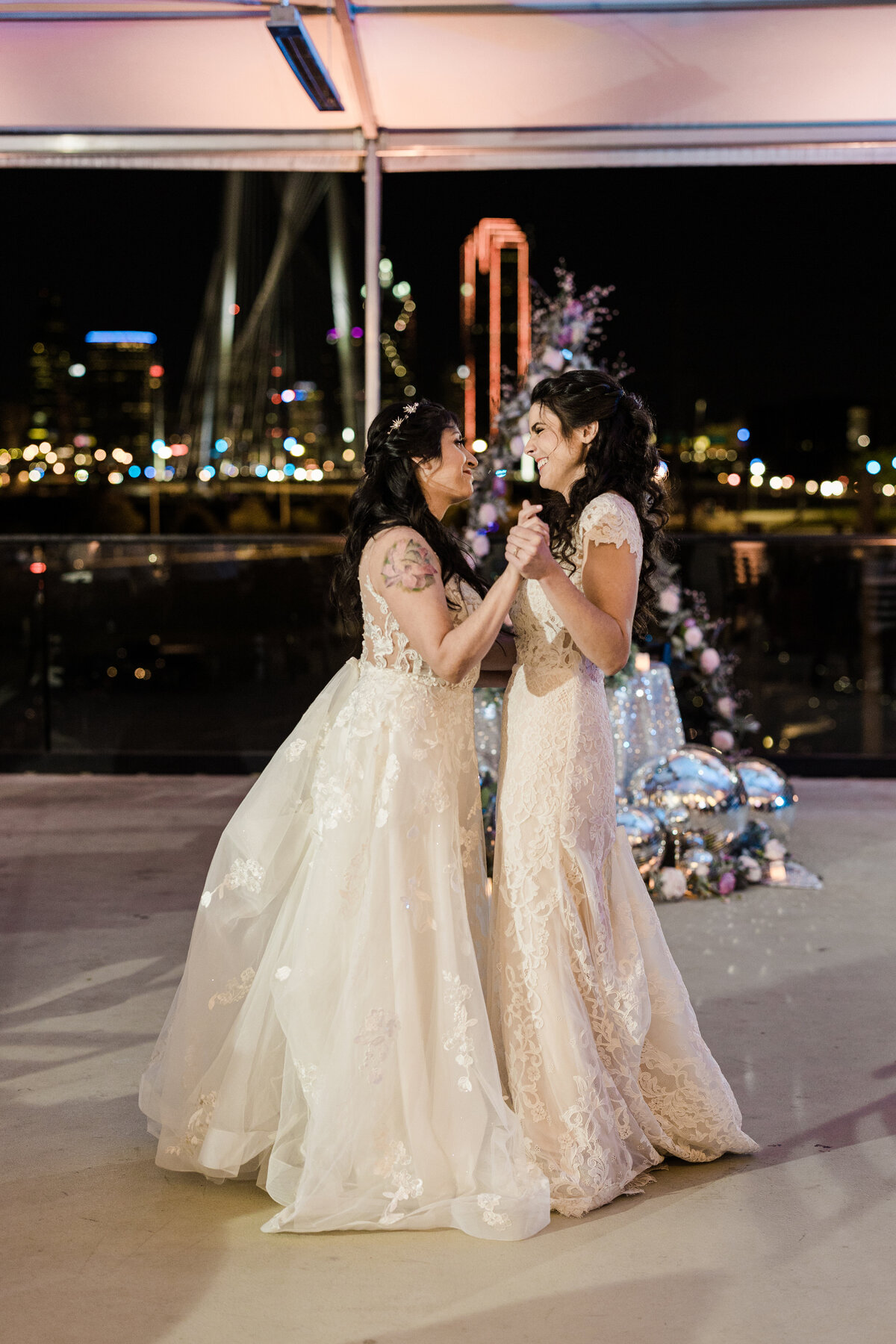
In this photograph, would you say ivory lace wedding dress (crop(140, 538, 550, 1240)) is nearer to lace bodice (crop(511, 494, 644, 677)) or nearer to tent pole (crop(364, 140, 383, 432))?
lace bodice (crop(511, 494, 644, 677))

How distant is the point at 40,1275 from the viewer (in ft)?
7.66

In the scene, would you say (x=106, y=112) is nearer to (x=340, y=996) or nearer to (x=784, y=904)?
(x=784, y=904)

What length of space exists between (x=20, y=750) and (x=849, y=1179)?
6.19 metres

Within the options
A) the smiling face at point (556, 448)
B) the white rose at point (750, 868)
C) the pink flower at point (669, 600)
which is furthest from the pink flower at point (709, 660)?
the smiling face at point (556, 448)

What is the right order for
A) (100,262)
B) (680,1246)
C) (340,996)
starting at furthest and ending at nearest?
(100,262), (340,996), (680,1246)

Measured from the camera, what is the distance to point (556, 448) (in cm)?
273

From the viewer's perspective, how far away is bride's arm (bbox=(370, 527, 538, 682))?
98.5 inches

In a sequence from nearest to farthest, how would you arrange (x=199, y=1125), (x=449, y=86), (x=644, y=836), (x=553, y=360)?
(x=199, y=1125) → (x=644, y=836) → (x=553, y=360) → (x=449, y=86)

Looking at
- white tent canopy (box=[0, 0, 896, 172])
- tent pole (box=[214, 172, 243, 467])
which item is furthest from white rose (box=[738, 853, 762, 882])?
tent pole (box=[214, 172, 243, 467])

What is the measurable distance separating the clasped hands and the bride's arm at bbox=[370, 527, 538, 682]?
7 centimetres

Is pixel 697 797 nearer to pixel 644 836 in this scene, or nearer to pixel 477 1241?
pixel 644 836

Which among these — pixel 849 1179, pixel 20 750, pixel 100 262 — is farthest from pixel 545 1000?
pixel 100 262

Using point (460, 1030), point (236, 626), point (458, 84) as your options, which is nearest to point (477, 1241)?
point (460, 1030)

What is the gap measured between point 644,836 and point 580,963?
2359mm
